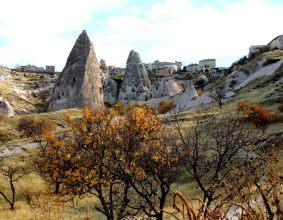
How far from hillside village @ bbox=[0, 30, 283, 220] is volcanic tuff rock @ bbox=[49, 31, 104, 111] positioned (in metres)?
0.12

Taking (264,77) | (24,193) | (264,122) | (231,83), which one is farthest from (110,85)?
(24,193)

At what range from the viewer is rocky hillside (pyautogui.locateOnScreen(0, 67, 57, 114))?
58.8 m

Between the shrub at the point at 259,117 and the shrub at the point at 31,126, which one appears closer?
the shrub at the point at 259,117

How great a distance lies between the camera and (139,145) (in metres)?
17.0

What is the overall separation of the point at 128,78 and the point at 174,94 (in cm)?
1125

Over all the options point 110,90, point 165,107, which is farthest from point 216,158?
point 110,90

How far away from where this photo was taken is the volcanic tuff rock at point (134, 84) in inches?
2840

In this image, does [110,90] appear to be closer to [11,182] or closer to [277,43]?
[277,43]

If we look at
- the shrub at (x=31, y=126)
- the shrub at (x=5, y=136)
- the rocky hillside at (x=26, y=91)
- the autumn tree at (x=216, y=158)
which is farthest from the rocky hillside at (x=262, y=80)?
the rocky hillside at (x=26, y=91)

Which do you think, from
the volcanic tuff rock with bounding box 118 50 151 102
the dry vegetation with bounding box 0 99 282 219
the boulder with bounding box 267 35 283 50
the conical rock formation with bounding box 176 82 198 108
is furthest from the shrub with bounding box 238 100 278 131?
the boulder with bounding box 267 35 283 50

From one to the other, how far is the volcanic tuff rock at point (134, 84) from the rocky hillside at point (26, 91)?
13469 millimetres

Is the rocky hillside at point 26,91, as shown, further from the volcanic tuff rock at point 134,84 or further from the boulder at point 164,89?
the boulder at point 164,89

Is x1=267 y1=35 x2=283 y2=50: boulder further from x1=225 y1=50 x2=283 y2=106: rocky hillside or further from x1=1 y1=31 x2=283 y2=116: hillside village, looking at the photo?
x1=225 y1=50 x2=283 y2=106: rocky hillside

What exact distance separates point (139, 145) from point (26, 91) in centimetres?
6254
